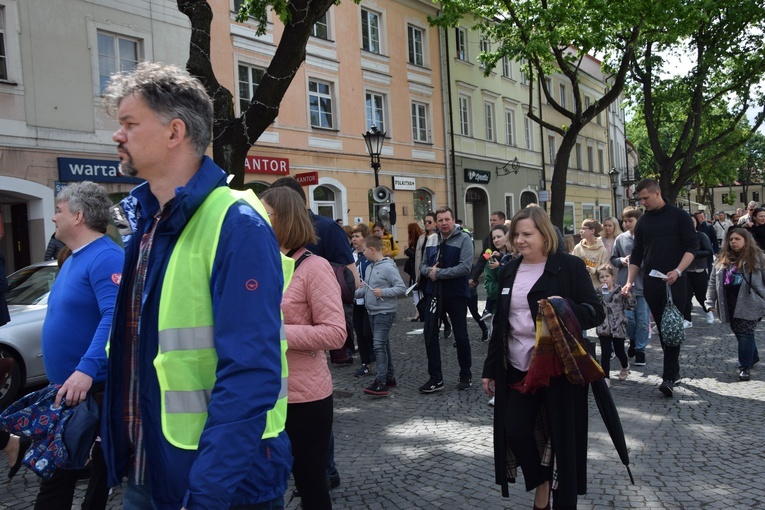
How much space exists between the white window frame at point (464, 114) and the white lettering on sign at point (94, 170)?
53.1ft

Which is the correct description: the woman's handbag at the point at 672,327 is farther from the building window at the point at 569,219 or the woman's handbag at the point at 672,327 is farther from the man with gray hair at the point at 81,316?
the building window at the point at 569,219

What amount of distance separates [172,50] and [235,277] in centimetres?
1618

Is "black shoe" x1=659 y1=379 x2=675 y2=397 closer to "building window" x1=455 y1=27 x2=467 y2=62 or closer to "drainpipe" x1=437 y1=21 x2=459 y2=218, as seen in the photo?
"drainpipe" x1=437 y1=21 x2=459 y2=218

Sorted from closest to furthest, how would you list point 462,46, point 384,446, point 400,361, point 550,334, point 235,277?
point 235,277 < point 550,334 < point 384,446 < point 400,361 < point 462,46

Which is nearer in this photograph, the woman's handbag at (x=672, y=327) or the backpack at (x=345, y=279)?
the backpack at (x=345, y=279)

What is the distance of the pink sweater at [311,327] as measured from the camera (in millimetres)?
3115

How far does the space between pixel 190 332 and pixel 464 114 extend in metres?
27.6

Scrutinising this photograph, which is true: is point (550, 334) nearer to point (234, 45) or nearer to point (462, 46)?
point (234, 45)

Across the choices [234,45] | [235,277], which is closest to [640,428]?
[235,277]

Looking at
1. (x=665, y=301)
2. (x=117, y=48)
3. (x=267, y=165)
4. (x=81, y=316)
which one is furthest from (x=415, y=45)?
(x=81, y=316)

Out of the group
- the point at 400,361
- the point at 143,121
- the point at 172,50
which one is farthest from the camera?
the point at 172,50

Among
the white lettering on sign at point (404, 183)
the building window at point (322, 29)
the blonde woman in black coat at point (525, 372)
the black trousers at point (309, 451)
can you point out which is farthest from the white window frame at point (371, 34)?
the black trousers at point (309, 451)

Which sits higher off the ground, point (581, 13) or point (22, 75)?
point (581, 13)

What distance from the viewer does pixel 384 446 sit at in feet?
17.4
